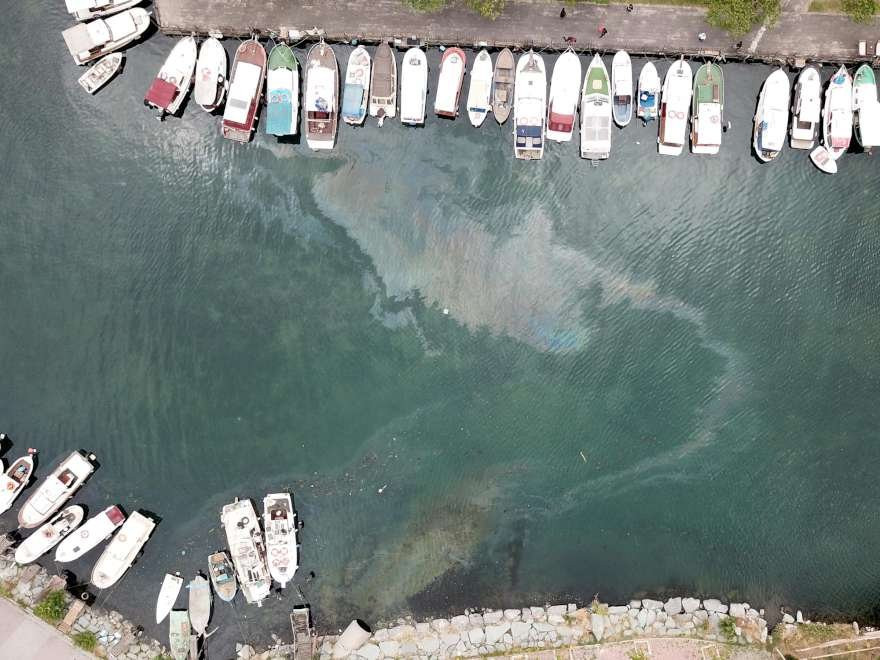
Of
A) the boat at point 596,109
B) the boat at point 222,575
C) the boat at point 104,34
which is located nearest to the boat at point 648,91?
the boat at point 596,109

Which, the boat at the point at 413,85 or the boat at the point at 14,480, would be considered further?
the boat at the point at 14,480

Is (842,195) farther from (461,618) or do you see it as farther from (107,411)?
(107,411)

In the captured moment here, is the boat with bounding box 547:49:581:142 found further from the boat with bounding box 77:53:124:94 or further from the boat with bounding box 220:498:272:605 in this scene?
the boat with bounding box 220:498:272:605

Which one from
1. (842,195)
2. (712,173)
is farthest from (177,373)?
(842,195)

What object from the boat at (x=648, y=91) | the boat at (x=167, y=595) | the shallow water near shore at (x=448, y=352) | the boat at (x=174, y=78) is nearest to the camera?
the boat at (x=174, y=78)

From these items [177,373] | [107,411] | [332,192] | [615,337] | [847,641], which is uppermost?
[332,192]

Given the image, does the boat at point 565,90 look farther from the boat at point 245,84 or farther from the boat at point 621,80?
the boat at point 245,84

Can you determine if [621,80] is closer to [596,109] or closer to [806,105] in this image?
[596,109]
